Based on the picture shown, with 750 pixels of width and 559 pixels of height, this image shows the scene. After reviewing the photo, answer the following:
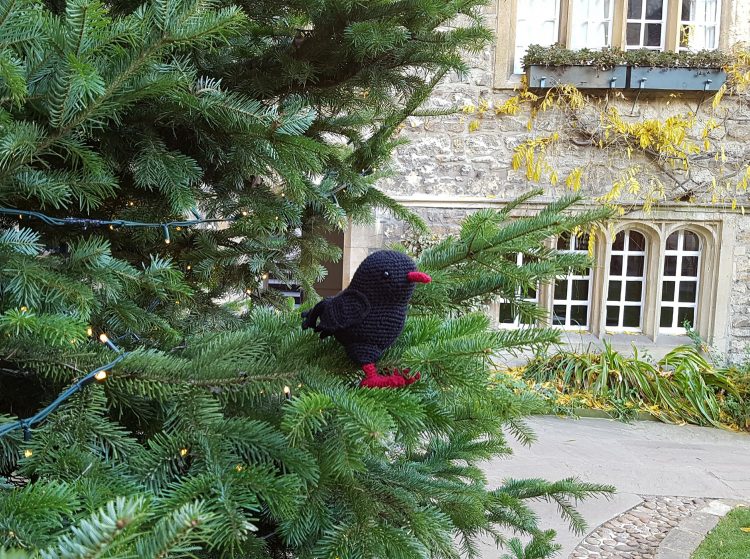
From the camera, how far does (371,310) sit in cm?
93

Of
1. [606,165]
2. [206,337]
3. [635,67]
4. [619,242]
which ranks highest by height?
[635,67]

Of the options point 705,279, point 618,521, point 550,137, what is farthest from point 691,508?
point 550,137

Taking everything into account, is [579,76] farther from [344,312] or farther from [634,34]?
[344,312]

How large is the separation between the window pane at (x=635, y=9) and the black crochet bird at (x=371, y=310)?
7.53m

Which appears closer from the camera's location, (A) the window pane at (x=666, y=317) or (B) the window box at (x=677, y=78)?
(B) the window box at (x=677, y=78)

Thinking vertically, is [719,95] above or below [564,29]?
below

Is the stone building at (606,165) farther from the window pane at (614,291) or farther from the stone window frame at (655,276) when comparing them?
the window pane at (614,291)

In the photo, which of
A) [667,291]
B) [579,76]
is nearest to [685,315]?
[667,291]

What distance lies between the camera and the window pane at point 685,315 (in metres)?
7.48

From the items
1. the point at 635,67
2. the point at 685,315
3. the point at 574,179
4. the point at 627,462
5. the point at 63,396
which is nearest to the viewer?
the point at 63,396

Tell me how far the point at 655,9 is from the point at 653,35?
0.29 meters

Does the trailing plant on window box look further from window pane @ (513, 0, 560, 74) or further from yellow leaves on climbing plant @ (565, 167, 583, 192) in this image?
yellow leaves on climbing plant @ (565, 167, 583, 192)

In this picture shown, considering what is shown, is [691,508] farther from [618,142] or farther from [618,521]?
[618,142]

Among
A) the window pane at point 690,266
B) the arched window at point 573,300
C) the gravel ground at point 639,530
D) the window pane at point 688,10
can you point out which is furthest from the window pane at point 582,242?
the gravel ground at point 639,530
